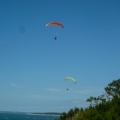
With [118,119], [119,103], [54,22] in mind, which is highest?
[54,22]

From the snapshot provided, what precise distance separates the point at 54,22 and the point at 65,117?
4682 centimetres

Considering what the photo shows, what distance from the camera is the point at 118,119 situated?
56.7 metres

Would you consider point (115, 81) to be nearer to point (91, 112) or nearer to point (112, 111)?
point (91, 112)

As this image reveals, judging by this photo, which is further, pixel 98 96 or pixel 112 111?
pixel 98 96

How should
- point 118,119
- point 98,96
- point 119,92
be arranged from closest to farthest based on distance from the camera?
point 118,119, point 119,92, point 98,96

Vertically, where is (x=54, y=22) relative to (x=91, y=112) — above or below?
above

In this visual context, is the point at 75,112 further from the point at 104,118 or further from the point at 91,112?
the point at 104,118

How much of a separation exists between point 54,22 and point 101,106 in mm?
35481

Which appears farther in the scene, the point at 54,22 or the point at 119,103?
the point at 119,103

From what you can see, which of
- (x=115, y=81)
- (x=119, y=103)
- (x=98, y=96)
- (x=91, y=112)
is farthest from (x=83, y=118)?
(x=98, y=96)

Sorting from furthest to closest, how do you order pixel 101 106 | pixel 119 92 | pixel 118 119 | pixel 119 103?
pixel 119 92 → pixel 101 106 → pixel 119 103 → pixel 118 119

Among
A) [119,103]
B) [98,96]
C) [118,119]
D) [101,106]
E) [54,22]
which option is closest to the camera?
[54,22]

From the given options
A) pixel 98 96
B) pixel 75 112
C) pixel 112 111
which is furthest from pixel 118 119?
pixel 98 96

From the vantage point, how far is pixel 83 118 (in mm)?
68750
